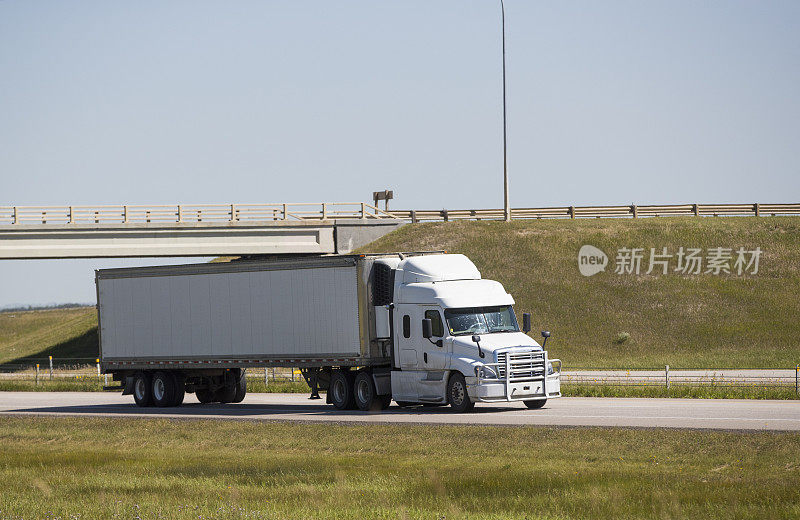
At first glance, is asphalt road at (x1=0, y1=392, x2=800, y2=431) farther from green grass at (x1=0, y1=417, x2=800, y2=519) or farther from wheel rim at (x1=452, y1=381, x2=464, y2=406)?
green grass at (x1=0, y1=417, x2=800, y2=519)

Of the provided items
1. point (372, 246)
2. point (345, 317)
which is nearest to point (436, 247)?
point (372, 246)

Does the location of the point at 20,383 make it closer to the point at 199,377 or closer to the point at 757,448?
the point at 199,377

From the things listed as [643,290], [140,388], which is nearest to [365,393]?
[140,388]

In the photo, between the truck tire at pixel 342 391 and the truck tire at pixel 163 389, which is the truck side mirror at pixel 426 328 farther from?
the truck tire at pixel 163 389

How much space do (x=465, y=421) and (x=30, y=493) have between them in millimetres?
11455

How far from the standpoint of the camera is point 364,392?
93.4ft

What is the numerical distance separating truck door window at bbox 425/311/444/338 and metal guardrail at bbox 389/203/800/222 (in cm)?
5035

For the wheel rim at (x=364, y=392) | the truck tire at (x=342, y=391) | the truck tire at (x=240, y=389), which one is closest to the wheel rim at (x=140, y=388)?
the truck tire at (x=240, y=389)

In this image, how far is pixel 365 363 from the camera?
1097 inches

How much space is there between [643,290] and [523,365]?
38.2 m

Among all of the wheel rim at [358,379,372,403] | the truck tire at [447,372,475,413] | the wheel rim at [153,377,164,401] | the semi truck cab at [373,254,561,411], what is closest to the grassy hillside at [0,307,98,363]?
the wheel rim at [153,377,164,401]

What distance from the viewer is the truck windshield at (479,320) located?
26.7m

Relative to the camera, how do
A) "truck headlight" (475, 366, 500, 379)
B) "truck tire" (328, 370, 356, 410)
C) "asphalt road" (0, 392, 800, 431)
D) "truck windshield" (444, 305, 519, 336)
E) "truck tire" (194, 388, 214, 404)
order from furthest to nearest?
"truck tire" (194, 388, 214, 404) → "truck tire" (328, 370, 356, 410) → "truck windshield" (444, 305, 519, 336) → "truck headlight" (475, 366, 500, 379) → "asphalt road" (0, 392, 800, 431)

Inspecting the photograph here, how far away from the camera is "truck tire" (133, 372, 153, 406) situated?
33.3 m
